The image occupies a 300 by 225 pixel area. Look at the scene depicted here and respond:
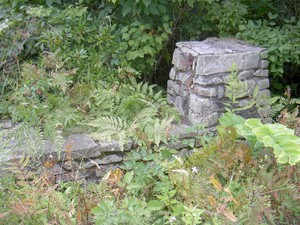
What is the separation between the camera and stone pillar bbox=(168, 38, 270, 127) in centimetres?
409

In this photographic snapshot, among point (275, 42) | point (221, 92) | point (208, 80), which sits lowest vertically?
point (221, 92)

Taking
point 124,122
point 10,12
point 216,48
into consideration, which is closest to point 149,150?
point 124,122

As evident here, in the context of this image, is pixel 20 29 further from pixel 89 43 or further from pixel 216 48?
pixel 216 48

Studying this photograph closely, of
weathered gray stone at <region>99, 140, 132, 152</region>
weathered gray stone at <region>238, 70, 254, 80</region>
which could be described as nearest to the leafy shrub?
weathered gray stone at <region>238, 70, 254, 80</region>

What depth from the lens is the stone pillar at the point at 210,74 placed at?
161 inches

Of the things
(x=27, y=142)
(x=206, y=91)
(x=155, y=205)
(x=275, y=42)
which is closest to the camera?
(x=155, y=205)

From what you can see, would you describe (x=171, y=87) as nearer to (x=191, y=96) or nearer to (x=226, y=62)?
(x=191, y=96)

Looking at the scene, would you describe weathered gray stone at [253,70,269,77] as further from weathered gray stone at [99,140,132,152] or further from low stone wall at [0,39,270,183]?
weathered gray stone at [99,140,132,152]

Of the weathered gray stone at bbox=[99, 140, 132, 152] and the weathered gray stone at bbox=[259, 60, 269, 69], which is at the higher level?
the weathered gray stone at bbox=[259, 60, 269, 69]

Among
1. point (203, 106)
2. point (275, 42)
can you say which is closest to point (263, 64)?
point (275, 42)

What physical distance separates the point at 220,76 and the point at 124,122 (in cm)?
95

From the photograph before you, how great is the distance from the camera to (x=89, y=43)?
4672mm

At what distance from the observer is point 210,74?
13.5 feet

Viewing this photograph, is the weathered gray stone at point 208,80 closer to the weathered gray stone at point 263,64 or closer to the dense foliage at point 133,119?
the dense foliage at point 133,119
